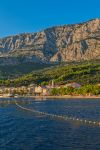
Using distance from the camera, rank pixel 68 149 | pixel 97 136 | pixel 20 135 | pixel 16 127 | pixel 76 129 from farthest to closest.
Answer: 1. pixel 16 127
2. pixel 76 129
3. pixel 20 135
4. pixel 97 136
5. pixel 68 149

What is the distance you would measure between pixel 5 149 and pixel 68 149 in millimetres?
11280

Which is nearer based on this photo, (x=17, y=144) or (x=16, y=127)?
(x=17, y=144)

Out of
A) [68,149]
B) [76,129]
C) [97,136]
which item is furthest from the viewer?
[76,129]

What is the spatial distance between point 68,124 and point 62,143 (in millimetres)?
25619

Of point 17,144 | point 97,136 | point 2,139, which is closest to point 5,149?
point 17,144

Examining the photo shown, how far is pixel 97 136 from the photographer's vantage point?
242ft

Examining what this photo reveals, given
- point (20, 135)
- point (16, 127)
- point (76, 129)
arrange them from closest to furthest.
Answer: point (20, 135), point (76, 129), point (16, 127)

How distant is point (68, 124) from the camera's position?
94062 mm

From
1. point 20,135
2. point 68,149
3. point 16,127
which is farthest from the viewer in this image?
point 16,127

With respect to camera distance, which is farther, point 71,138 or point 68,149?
point 71,138

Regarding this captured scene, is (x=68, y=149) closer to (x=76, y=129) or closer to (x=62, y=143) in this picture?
(x=62, y=143)

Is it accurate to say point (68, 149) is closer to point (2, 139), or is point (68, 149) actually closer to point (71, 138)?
point (71, 138)

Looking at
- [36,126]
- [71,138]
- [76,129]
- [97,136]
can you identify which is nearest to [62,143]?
[71,138]

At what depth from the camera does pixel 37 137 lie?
75.4m
